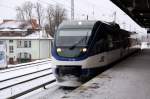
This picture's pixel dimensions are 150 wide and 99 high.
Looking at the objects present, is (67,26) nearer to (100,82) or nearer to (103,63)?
(103,63)

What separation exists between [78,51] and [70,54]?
34cm

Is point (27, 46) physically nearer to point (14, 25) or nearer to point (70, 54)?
point (14, 25)

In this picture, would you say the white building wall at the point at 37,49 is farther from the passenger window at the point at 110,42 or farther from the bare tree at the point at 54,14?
the passenger window at the point at 110,42

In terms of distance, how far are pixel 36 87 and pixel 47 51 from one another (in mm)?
37032

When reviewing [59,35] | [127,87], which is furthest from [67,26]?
[127,87]

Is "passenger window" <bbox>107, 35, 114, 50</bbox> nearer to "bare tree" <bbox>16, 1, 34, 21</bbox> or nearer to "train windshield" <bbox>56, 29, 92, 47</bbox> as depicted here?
"train windshield" <bbox>56, 29, 92, 47</bbox>

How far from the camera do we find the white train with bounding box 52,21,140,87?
40.1 feet

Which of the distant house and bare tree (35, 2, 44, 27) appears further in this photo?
bare tree (35, 2, 44, 27)

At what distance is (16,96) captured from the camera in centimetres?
1155

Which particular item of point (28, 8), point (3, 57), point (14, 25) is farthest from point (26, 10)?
point (3, 57)

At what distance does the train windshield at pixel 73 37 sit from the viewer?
12867mm

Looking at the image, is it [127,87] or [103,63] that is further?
[103,63]

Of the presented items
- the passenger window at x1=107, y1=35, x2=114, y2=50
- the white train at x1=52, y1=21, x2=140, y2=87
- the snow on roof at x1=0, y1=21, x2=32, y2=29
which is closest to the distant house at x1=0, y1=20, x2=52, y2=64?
the snow on roof at x1=0, y1=21, x2=32, y2=29

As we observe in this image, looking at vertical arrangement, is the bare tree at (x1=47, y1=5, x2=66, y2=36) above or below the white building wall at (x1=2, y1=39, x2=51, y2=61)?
above
